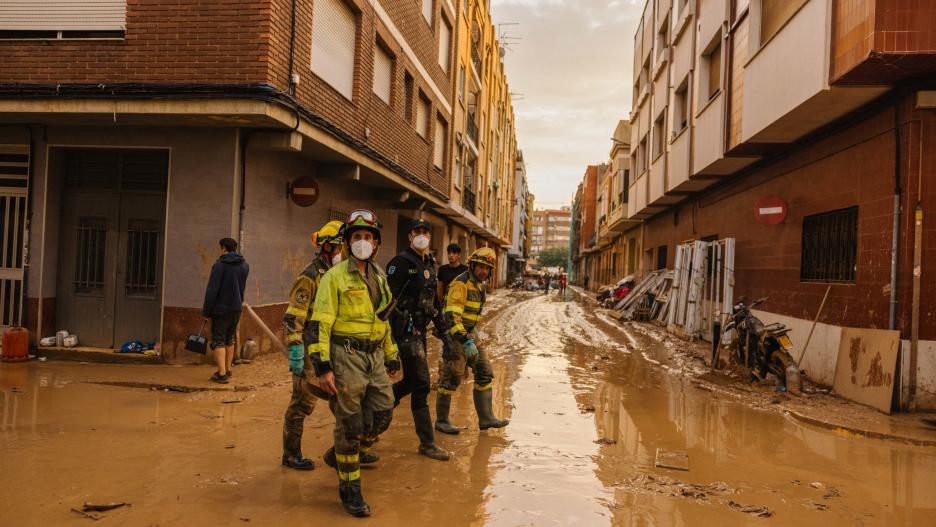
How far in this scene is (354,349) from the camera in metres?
4.12

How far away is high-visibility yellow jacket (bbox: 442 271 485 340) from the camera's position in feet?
18.5

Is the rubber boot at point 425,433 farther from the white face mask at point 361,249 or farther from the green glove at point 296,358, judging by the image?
the white face mask at point 361,249

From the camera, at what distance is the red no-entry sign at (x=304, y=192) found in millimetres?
10133

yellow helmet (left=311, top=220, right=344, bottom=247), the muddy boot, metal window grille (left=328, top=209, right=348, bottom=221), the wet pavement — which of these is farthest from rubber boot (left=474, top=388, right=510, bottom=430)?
metal window grille (left=328, top=209, right=348, bottom=221)

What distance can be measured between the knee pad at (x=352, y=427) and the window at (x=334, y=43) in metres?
7.54

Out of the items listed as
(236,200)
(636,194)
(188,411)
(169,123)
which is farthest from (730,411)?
(636,194)

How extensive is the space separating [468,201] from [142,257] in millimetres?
17920

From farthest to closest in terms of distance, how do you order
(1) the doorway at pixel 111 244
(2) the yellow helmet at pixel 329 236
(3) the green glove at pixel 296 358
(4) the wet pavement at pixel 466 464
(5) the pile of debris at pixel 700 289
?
(5) the pile of debris at pixel 700 289, (1) the doorway at pixel 111 244, (2) the yellow helmet at pixel 329 236, (3) the green glove at pixel 296 358, (4) the wet pavement at pixel 466 464

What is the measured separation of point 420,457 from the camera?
5.05m

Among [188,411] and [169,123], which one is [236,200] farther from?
[188,411]

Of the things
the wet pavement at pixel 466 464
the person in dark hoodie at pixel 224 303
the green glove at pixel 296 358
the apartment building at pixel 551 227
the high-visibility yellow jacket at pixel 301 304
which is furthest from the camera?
the apartment building at pixel 551 227

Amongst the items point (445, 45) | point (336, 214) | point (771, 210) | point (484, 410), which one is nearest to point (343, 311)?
point (484, 410)

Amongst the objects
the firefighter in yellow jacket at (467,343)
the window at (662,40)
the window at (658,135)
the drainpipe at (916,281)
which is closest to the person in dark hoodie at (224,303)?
the firefighter in yellow jacket at (467,343)

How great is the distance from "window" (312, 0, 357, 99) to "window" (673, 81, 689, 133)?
9.69m
